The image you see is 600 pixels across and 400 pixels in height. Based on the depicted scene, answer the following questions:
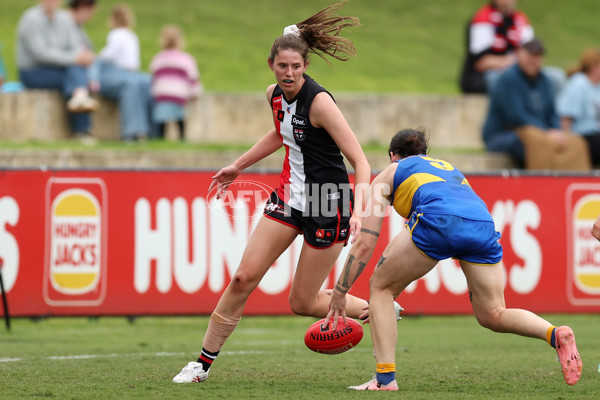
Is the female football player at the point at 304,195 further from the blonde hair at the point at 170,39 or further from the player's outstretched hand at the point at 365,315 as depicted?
the blonde hair at the point at 170,39

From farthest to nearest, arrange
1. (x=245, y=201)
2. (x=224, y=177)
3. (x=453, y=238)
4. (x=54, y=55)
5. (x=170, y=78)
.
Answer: (x=170, y=78) < (x=54, y=55) < (x=245, y=201) < (x=224, y=177) < (x=453, y=238)

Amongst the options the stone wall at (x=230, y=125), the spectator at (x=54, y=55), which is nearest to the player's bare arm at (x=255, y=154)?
the stone wall at (x=230, y=125)

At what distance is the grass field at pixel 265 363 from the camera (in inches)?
254

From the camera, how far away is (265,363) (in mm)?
8172

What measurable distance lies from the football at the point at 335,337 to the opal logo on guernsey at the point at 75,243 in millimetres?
5073

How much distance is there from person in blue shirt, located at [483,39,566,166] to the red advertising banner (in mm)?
2719

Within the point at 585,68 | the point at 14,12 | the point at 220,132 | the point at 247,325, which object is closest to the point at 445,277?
the point at 247,325

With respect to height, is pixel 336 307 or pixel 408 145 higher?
pixel 408 145

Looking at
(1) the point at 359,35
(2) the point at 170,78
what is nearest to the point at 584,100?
(2) the point at 170,78

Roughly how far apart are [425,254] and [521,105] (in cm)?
876

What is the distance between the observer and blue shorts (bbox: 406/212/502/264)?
6383 millimetres

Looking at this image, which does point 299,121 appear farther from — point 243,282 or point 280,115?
point 243,282

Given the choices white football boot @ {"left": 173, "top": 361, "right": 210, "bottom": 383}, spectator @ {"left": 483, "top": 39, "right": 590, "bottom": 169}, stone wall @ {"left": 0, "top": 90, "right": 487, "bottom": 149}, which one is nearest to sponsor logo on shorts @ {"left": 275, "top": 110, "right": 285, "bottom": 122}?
white football boot @ {"left": 173, "top": 361, "right": 210, "bottom": 383}

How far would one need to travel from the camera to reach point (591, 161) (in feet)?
48.8
